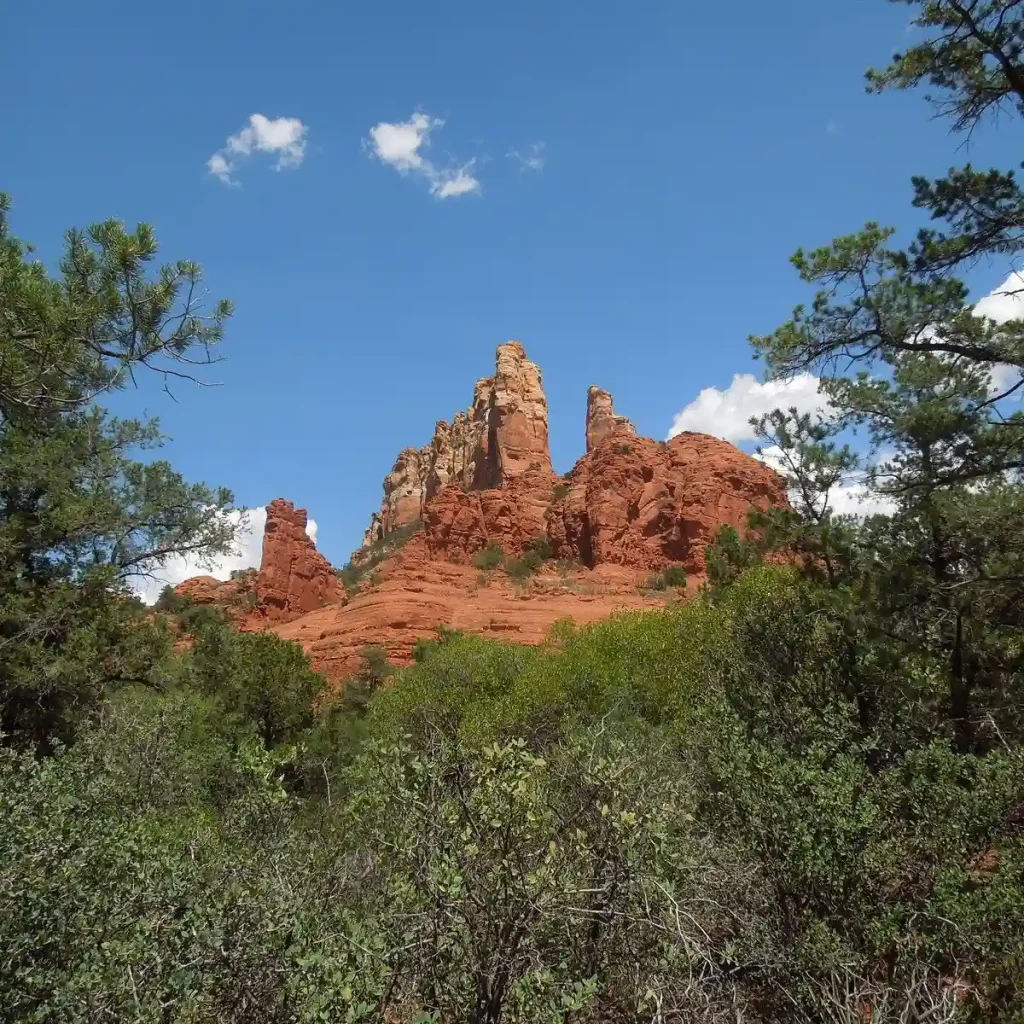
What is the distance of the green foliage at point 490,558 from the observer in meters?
63.2

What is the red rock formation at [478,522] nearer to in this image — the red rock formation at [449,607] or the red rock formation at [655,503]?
the red rock formation at [655,503]

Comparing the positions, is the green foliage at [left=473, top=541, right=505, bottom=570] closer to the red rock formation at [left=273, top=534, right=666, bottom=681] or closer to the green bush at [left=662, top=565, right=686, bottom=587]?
the red rock formation at [left=273, top=534, right=666, bottom=681]

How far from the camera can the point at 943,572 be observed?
10.7m

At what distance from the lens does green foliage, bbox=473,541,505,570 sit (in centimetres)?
6316

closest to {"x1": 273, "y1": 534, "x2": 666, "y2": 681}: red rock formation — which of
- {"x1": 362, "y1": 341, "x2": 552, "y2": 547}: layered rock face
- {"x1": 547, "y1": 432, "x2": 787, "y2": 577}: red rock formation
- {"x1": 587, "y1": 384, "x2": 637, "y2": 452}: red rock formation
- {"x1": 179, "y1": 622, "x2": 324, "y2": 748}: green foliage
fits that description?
{"x1": 547, "y1": 432, "x2": 787, "y2": 577}: red rock formation

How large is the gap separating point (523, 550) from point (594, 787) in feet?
204

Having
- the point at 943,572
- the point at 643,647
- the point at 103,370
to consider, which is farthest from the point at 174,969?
the point at 643,647

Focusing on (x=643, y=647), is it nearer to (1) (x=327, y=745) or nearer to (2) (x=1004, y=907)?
(1) (x=327, y=745)

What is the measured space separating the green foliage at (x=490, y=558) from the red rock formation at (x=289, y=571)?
11119mm

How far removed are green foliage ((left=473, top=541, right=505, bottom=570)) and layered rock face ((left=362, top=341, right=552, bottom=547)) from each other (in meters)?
13.3

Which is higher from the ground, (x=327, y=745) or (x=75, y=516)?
(x=75, y=516)

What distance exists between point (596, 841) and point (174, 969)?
2.46 metres

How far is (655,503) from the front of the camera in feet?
213

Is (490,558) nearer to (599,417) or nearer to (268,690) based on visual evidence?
(268,690)
